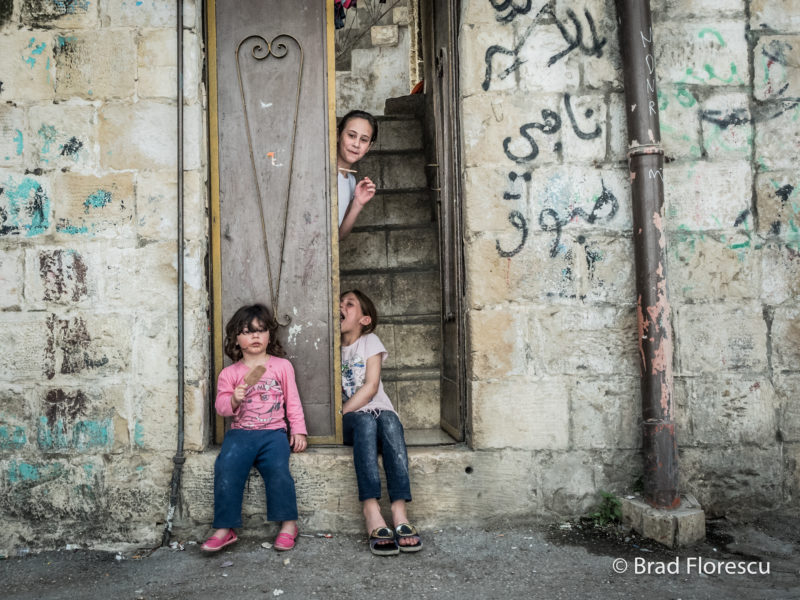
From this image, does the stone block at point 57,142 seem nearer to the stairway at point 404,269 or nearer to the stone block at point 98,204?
the stone block at point 98,204

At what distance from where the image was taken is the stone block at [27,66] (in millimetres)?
3229

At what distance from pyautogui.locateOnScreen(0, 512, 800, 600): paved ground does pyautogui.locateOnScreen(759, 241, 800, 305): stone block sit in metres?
1.10

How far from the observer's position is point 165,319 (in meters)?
3.21

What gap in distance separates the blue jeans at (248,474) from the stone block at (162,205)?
1041 millimetres

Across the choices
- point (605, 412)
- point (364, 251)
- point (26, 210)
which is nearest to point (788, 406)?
point (605, 412)

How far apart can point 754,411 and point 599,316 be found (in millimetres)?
925

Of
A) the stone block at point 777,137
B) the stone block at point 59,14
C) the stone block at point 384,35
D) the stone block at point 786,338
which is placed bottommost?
the stone block at point 786,338

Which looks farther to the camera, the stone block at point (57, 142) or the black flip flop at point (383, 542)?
the stone block at point (57, 142)

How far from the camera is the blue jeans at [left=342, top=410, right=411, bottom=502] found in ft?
9.99

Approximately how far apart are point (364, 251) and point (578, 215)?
2097 millimetres

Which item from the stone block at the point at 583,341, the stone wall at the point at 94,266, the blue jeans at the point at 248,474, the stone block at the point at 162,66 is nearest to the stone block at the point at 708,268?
the stone block at the point at 583,341

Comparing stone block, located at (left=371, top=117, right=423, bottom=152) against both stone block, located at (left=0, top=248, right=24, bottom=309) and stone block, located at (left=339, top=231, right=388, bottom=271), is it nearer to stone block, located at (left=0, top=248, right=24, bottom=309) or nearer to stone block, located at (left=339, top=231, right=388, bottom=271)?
stone block, located at (left=339, top=231, right=388, bottom=271)

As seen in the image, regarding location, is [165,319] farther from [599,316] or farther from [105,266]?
[599,316]

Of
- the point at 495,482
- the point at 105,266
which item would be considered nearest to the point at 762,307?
the point at 495,482
